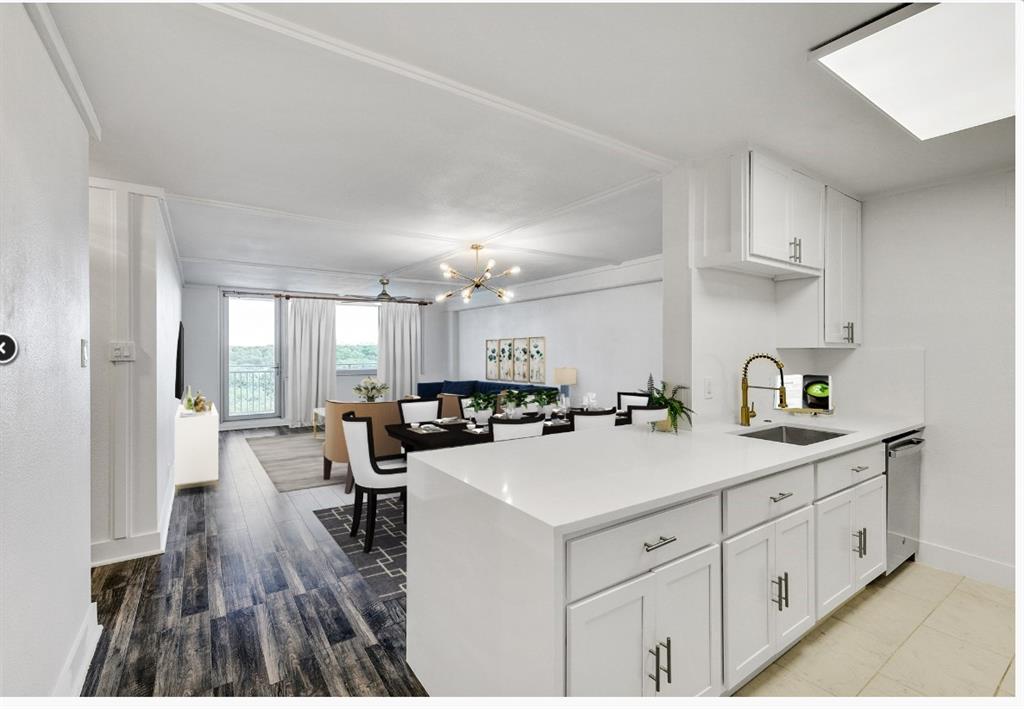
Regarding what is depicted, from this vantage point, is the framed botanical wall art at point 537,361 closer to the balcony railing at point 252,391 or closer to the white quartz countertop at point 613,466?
the balcony railing at point 252,391

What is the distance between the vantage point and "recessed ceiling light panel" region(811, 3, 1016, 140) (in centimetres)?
156

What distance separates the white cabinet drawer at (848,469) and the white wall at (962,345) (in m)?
0.73

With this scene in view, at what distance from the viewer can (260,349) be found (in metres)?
8.62

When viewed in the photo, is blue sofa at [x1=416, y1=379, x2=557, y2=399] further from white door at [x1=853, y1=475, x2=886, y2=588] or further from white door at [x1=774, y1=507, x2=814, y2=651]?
white door at [x1=774, y1=507, x2=814, y2=651]

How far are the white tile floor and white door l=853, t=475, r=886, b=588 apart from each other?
0.19 m

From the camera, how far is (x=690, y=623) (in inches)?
61.2

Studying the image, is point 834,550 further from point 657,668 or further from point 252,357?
point 252,357

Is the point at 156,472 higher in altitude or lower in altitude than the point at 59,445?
lower

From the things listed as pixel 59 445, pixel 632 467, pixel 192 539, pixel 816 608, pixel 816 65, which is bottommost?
pixel 192 539

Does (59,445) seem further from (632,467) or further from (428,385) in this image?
(428,385)

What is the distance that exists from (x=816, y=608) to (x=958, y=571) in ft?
5.01

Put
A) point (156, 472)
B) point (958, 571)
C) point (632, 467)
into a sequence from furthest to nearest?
1. point (156, 472)
2. point (958, 571)
3. point (632, 467)

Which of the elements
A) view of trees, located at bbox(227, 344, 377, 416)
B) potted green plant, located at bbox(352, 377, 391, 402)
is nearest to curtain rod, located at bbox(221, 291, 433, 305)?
view of trees, located at bbox(227, 344, 377, 416)

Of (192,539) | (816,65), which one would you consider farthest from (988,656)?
Result: (192,539)
